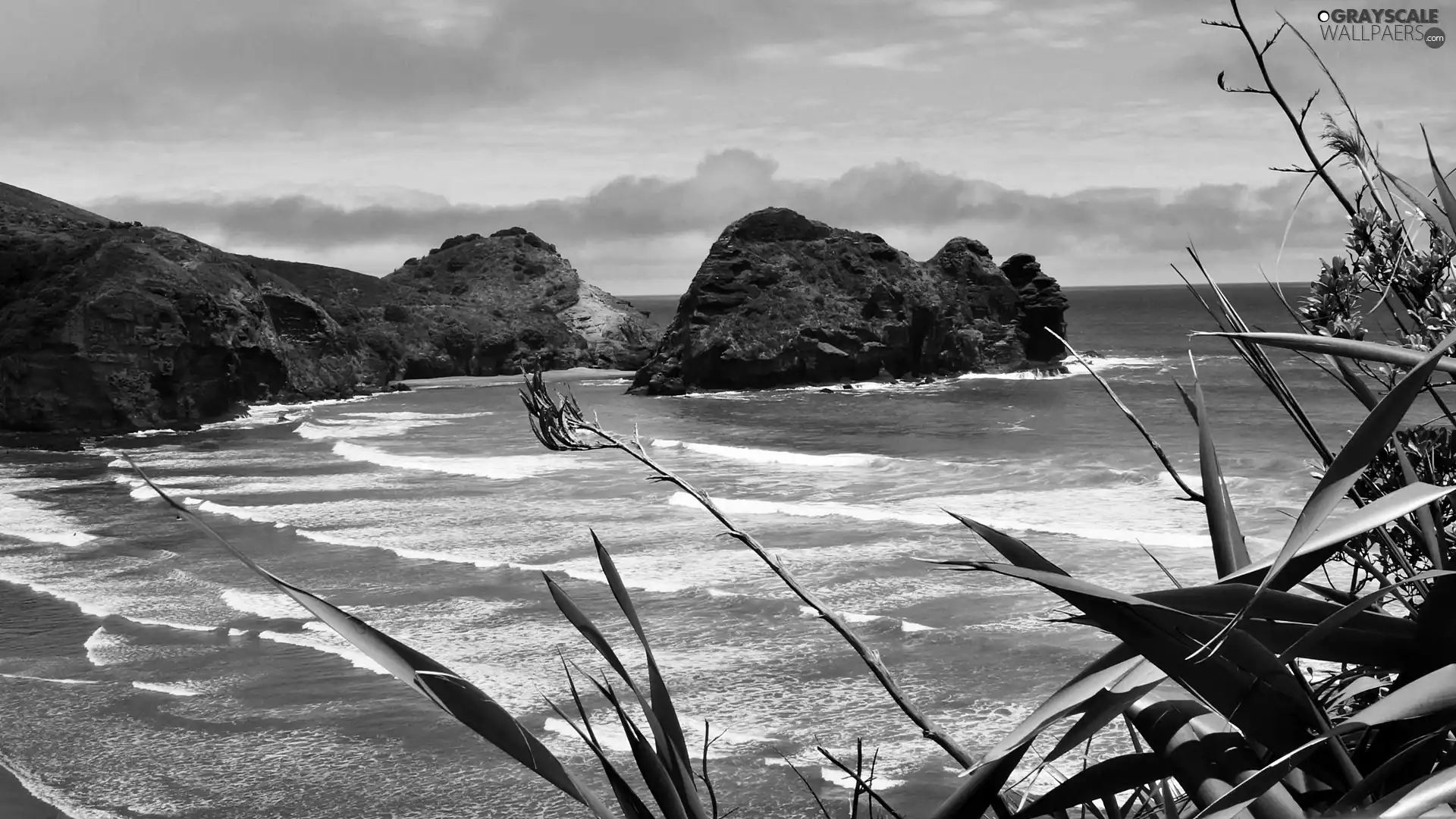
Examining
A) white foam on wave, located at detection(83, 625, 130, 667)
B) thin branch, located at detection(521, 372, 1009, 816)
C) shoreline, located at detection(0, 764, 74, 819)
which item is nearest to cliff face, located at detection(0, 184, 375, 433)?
white foam on wave, located at detection(83, 625, 130, 667)

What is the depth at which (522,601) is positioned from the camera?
47.4 feet

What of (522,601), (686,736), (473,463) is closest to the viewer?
(686,736)

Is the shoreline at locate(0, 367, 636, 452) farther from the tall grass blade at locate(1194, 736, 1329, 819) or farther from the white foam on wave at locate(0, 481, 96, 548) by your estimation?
the tall grass blade at locate(1194, 736, 1329, 819)

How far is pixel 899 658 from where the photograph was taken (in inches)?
456

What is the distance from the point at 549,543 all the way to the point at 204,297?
33237 mm

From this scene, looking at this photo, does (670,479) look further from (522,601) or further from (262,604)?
(262,604)

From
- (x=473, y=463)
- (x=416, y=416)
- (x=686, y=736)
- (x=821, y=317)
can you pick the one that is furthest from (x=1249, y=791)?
(x=821, y=317)

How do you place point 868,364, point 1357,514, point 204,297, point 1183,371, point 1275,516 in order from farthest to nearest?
point 1183,371, point 868,364, point 204,297, point 1275,516, point 1357,514

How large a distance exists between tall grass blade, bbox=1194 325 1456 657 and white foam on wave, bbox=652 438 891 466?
2744 centimetres

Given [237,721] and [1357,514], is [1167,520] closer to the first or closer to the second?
[237,721]

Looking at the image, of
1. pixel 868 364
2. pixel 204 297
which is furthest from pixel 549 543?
pixel 868 364

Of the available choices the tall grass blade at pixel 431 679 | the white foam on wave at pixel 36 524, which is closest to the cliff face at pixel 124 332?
the white foam on wave at pixel 36 524

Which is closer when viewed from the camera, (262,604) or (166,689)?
(166,689)

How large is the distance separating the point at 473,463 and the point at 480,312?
2080 inches
